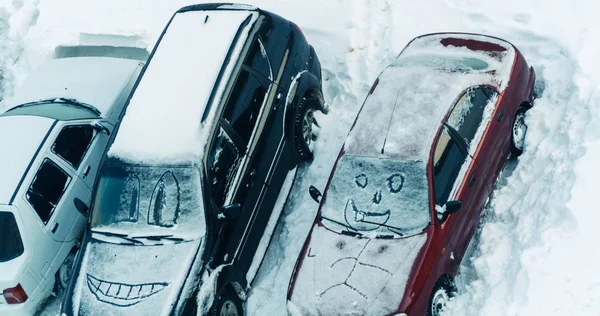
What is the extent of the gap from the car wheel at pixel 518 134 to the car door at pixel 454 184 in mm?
909

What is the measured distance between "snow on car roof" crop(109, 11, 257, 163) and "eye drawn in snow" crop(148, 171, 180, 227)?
21cm

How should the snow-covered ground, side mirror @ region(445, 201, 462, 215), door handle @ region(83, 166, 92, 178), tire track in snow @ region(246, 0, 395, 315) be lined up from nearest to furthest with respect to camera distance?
the snow-covered ground → side mirror @ region(445, 201, 462, 215) → tire track in snow @ region(246, 0, 395, 315) → door handle @ region(83, 166, 92, 178)

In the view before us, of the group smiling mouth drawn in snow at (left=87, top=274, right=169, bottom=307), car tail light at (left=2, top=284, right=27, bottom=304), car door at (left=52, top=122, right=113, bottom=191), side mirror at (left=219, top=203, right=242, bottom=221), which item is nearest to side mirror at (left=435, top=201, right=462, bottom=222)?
side mirror at (left=219, top=203, right=242, bottom=221)

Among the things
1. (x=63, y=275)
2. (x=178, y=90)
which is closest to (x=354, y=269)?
(x=178, y=90)

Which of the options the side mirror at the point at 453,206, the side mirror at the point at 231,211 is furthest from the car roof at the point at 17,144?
the side mirror at the point at 453,206

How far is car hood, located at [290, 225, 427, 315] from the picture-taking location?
586cm

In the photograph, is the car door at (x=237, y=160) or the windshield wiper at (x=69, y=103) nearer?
the car door at (x=237, y=160)

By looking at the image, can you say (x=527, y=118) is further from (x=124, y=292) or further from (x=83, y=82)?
(x=83, y=82)

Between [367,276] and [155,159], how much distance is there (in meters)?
2.47

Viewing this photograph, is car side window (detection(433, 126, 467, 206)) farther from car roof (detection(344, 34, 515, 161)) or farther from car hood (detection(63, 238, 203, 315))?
car hood (detection(63, 238, 203, 315))

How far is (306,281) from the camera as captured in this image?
6230 millimetres

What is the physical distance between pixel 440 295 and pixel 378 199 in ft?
3.51

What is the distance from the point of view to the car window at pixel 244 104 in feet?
23.1

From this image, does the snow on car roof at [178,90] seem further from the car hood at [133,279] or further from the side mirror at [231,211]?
the car hood at [133,279]
